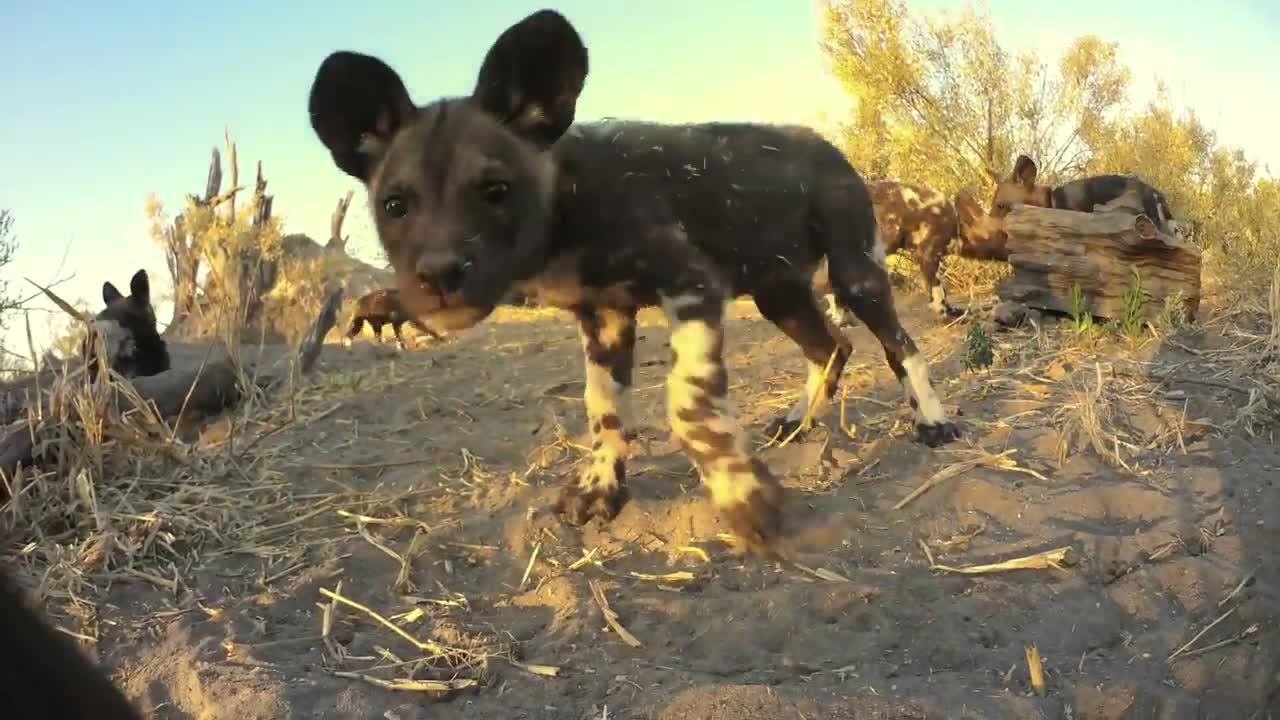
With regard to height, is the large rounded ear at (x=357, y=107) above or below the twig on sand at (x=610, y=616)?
above

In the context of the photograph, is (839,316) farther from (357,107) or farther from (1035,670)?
(1035,670)

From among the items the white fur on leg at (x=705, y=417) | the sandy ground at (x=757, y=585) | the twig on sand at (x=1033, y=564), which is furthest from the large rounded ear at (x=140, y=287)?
the twig on sand at (x=1033, y=564)

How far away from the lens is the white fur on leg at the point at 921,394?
192 inches

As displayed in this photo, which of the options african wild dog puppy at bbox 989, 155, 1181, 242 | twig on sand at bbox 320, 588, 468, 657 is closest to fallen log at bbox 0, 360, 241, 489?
twig on sand at bbox 320, 588, 468, 657

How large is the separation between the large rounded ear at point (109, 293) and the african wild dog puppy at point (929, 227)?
285 inches

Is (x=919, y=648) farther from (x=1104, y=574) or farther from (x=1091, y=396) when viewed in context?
(x=1091, y=396)

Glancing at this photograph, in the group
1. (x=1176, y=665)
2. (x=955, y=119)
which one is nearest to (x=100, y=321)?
(x=1176, y=665)

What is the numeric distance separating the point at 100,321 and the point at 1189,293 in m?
9.39

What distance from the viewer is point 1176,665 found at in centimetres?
283

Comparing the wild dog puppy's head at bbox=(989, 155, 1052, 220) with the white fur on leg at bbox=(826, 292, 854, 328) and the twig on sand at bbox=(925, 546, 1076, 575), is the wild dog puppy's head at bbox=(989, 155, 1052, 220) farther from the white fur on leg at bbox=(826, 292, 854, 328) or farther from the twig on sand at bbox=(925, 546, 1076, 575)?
the twig on sand at bbox=(925, 546, 1076, 575)

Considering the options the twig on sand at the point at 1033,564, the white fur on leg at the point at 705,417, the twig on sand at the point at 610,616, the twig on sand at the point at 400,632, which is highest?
the white fur on leg at the point at 705,417

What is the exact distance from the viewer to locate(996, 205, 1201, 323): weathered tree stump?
7121 millimetres

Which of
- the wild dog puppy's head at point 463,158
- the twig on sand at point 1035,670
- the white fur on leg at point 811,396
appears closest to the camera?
the twig on sand at point 1035,670

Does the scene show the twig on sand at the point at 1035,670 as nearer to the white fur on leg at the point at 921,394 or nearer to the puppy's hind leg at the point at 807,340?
the white fur on leg at the point at 921,394
